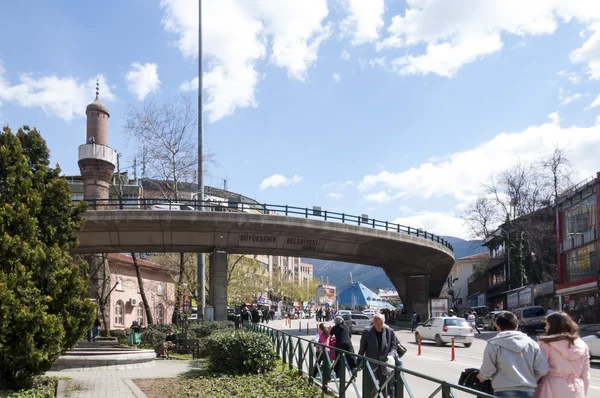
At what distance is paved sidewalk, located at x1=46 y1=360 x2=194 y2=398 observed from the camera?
39.0 ft

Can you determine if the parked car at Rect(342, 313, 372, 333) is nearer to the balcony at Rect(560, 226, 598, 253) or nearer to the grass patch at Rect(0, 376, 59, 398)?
the balcony at Rect(560, 226, 598, 253)

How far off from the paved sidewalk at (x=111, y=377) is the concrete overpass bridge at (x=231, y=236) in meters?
10.1

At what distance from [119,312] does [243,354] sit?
33.0 metres

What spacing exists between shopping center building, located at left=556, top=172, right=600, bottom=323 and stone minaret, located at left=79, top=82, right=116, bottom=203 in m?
35.4

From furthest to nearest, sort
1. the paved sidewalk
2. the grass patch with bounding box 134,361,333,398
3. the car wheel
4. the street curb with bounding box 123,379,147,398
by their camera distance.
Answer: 1. the car wheel
2. the paved sidewalk
3. the street curb with bounding box 123,379,147,398
4. the grass patch with bounding box 134,361,333,398

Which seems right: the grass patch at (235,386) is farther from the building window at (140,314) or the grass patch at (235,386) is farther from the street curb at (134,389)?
the building window at (140,314)

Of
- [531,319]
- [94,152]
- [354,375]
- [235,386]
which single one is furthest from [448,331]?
[94,152]

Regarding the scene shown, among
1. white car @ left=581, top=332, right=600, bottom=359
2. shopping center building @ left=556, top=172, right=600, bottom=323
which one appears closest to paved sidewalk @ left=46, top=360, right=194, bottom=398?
white car @ left=581, top=332, right=600, bottom=359

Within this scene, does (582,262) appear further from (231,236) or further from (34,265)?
(34,265)

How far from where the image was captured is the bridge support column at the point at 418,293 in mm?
41781

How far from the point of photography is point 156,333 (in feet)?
85.4

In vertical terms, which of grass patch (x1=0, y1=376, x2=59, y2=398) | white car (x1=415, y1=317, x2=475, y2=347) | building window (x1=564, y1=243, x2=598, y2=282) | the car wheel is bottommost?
the car wheel

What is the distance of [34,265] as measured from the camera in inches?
443

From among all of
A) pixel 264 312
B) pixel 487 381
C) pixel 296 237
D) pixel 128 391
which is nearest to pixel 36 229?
pixel 128 391
